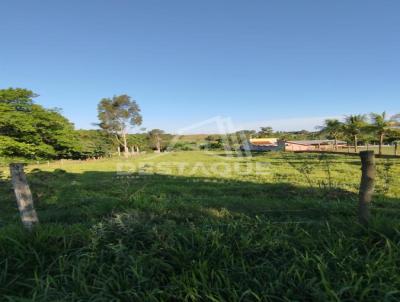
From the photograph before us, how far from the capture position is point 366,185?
330 cm

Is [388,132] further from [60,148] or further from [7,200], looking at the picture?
[60,148]

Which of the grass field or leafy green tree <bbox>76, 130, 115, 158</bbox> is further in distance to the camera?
leafy green tree <bbox>76, 130, 115, 158</bbox>

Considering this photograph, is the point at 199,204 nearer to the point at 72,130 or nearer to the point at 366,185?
the point at 366,185

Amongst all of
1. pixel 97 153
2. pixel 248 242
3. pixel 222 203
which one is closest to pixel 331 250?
pixel 248 242

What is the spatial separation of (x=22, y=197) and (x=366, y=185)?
179 inches

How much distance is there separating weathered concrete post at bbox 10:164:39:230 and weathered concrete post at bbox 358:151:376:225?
428 centimetres

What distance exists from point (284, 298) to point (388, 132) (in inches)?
1334

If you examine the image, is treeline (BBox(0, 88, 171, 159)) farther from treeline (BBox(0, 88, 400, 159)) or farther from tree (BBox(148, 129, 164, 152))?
tree (BBox(148, 129, 164, 152))

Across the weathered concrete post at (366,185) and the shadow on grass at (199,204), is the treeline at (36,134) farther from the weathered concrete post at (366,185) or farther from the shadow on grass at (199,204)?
the weathered concrete post at (366,185)

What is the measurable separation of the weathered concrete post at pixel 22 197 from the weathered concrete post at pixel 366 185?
4279 millimetres

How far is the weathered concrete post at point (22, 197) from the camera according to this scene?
3332mm

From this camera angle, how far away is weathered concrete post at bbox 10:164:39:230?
3332mm

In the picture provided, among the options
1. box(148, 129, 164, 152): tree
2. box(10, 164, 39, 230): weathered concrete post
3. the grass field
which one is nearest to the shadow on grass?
box(10, 164, 39, 230): weathered concrete post

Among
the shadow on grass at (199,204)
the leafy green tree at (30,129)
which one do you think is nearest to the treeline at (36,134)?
the leafy green tree at (30,129)
